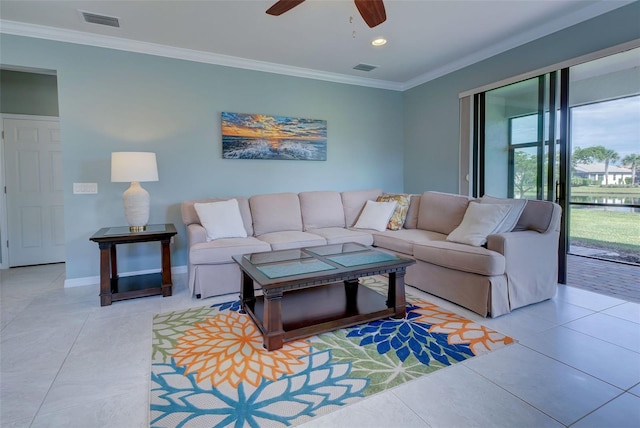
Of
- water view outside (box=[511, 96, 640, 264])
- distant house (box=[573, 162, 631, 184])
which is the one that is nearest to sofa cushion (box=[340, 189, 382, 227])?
water view outside (box=[511, 96, 640, 264])

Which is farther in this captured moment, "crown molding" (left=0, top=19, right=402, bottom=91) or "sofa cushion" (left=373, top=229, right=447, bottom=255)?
"sofa cushion" (left=373, top=229, right=447, bottom=255)

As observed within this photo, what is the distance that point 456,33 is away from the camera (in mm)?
3498

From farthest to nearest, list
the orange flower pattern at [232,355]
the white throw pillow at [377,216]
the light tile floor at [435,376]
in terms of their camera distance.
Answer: the white throw pillow at [377,216] < the orange flower pattern at [232,355] < the light tile floor at [435,376]

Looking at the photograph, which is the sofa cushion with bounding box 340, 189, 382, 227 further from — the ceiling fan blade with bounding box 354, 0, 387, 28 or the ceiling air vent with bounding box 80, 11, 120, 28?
the ceiling air vent with bounding box 80, 11, 120, 28

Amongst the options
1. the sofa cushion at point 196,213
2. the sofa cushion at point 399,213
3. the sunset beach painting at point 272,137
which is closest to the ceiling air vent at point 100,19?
the sunset beach painting at point 272,137

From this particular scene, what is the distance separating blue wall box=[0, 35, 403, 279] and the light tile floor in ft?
4.01

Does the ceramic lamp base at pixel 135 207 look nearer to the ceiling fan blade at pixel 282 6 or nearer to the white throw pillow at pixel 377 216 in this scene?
the ceiling fan blade at pixel 282 6

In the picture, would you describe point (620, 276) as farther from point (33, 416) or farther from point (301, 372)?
point (33, 416)

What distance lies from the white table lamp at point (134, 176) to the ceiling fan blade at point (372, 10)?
2.37 m

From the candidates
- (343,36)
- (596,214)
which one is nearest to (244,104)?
(343,36)

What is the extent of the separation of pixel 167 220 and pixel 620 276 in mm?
5223

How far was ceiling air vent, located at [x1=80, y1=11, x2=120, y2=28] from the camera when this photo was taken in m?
3.02

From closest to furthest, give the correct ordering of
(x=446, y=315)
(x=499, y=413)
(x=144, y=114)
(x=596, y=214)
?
(x=499, y=413) < (x=446, y=315) < (x=144, y=114) < (x=596, y=214)

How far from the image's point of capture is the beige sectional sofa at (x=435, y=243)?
2.67 m
